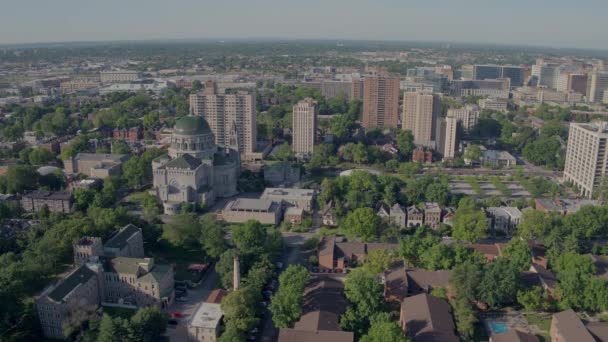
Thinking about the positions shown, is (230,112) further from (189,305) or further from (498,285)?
(498,285)

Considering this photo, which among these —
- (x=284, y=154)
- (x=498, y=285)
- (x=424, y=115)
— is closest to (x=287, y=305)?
(x=498, y=285)

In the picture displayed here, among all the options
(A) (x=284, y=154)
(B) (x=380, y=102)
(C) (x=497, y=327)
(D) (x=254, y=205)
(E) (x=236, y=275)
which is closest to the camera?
(C) (x=497, y=327)

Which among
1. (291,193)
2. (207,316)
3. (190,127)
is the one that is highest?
(190,127)

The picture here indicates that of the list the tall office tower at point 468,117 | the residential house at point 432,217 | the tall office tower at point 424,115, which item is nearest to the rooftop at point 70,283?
the residential house at point 432,217

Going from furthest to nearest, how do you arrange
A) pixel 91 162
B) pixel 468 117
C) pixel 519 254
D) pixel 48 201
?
pixel 468 117 → pixel 91 162 → pixel 48 201 → pixel 519 254

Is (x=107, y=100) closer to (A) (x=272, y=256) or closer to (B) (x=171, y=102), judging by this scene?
(B) (x=171, y=102)

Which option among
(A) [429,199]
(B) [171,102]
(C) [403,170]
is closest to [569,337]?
(A) [429,199]
